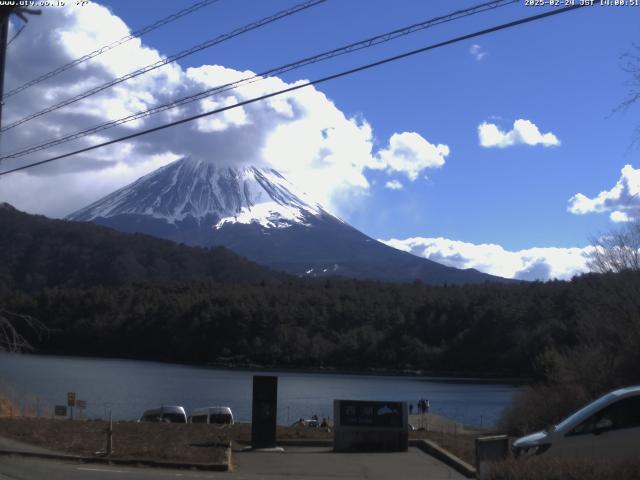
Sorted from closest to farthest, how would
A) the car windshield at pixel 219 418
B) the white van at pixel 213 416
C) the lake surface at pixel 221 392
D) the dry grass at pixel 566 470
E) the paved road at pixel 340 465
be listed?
the dry grass at pixel 566 470 < the paved road at pixel 340 465 < the car windshield at pixel 219 418 < the white van at pixel 213 416 < the lake surface at pixel 221 392

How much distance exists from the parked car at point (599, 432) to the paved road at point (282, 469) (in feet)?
10.2

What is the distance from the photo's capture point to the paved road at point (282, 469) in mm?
15102

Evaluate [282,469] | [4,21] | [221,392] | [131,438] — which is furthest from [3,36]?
[221,392]

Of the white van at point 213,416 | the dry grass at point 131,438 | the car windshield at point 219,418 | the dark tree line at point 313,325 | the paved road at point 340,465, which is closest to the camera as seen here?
the paved road at point 340,465

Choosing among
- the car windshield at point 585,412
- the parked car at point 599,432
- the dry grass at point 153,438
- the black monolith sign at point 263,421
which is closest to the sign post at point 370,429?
the dry grass at point 153,438

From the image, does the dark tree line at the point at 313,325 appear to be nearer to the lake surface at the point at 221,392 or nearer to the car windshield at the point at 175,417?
the lake surface at the point at 221,392

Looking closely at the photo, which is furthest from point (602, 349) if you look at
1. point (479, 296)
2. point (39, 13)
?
point (479, 296)

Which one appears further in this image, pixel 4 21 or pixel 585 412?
pixel 4 21

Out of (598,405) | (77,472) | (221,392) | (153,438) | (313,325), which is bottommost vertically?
(221,392)

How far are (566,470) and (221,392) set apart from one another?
6470 centimetres

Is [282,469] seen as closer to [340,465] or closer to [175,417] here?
[340,465]

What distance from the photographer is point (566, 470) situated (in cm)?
1012

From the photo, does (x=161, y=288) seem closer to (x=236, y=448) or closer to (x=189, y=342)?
(x=189, y=342)

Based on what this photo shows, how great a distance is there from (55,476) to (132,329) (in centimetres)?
13328
